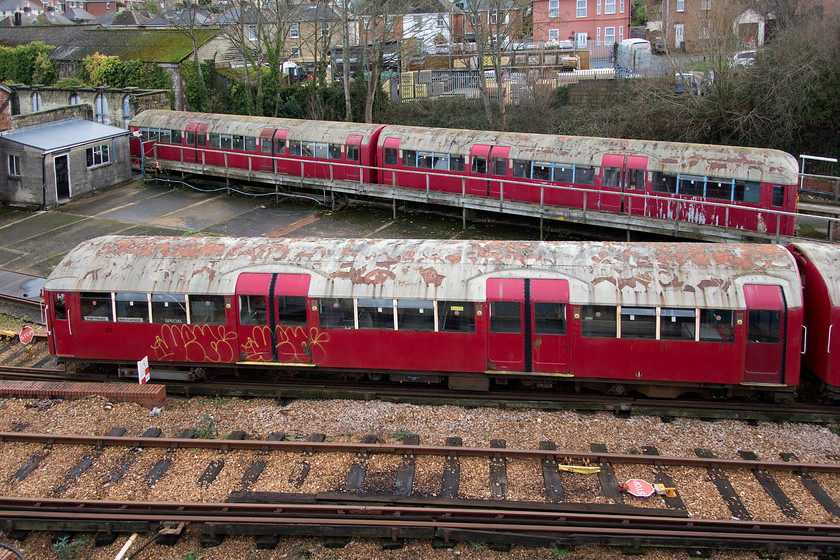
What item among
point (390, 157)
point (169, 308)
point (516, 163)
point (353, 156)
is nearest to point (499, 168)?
point (516, 163)

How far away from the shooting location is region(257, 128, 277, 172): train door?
30.7 m

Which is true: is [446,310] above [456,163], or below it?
below

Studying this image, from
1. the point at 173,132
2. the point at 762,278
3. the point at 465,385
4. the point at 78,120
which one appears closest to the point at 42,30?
the point at 78,120

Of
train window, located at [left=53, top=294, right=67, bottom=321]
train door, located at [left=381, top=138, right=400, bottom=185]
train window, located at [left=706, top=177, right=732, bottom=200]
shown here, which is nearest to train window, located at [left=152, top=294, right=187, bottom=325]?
train window, located at [left=53, top=294, right=67, bottom=321]

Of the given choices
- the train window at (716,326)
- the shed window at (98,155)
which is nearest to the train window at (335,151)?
the shed window at (98,155)

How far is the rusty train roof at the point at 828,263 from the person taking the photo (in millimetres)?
13836

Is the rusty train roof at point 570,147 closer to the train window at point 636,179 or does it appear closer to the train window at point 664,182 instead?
the train window at point 664,182

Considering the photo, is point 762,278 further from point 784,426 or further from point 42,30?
point 42,30

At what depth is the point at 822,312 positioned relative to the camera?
14.0 metres

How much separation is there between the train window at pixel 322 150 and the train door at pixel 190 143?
251 inches

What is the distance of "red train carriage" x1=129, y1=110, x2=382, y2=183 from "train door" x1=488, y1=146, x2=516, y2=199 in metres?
4.47

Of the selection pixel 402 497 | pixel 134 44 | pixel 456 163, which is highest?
pixel 134 44

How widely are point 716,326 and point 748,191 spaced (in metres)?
9.63

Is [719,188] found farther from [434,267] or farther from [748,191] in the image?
[434,267]
